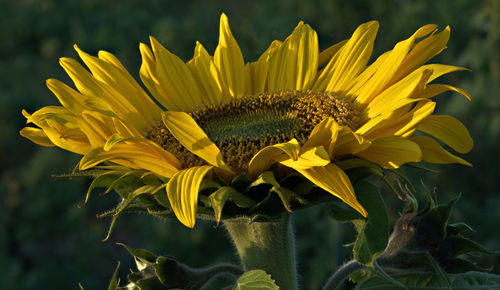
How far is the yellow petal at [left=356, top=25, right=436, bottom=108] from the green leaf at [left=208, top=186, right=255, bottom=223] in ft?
1.62

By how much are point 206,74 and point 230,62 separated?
0.28 feet

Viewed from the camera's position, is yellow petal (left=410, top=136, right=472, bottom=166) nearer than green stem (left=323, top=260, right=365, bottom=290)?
Answer: Yes

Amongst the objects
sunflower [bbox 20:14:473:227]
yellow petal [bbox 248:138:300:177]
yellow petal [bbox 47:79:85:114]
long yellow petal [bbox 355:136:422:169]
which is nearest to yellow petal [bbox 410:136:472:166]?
sunflower [bbox 20:14:473:227]

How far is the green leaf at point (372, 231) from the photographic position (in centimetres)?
125

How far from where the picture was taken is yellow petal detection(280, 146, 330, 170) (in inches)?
46.1

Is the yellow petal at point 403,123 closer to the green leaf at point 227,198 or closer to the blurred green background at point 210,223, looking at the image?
the green leaf at point 227,198

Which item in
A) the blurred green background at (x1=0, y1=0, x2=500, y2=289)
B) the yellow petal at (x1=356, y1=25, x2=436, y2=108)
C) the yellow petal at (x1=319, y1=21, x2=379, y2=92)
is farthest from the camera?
the blurred green background at (x1=0, y1=0, x2=500, y2=289)

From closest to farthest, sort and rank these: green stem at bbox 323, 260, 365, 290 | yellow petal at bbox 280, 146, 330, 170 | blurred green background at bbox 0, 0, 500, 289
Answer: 1. yellow petal at bbox 280, 146, 330, 170
2. green stem at bbox 323, 260, 365, 290
3. blurred green background at bbox 0, 0, 500, 289

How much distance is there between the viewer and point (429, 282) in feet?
5.06

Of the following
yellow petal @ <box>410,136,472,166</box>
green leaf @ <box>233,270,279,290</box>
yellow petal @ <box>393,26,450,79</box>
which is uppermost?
yellow petal @ <box>393,26,450,79</box>

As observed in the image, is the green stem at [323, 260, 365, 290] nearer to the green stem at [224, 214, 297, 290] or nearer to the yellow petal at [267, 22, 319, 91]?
the green stem at [224, 214, 297, 290]

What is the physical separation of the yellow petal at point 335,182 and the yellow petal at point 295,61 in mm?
615

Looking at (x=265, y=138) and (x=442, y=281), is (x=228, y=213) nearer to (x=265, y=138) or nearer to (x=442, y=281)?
(x=265, y=138)

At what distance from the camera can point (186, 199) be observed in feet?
3.93
